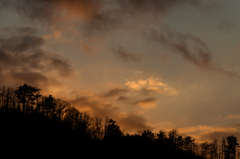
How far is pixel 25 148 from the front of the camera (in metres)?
60.8

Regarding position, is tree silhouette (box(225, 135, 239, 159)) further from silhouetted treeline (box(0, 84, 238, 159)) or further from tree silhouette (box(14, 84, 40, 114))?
tree silhouette (box(14, 84, 40, 114))

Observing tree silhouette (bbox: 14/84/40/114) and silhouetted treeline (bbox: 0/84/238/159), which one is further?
tree silhouette (bbox: 14/84/40/114)

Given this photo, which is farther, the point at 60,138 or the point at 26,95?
the point at 26,95

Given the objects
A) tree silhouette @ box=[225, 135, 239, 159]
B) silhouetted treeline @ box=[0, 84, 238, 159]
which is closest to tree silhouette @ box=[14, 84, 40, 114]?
silhouetted treeline @ box=[0, 84, 238, 159]

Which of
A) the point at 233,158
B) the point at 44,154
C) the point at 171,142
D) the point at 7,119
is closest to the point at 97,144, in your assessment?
the point at 44,154

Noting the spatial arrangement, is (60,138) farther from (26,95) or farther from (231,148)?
(231,148)

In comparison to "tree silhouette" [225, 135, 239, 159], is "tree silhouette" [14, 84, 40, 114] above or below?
above

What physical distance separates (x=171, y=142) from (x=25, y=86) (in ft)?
257

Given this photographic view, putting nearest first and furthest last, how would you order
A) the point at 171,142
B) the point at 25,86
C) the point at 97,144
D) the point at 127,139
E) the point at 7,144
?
1. the point at 7,144
2. the point at 97,144
3. the point at 127,139
4. the point at 25,86
5. the point at 171,142

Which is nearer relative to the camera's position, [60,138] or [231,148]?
[60,138]

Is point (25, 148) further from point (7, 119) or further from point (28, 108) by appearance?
point (28, 108)

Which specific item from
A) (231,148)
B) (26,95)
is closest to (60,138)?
(26,95)

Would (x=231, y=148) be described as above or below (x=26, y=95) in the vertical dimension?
below

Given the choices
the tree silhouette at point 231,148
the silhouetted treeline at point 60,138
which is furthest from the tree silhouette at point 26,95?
the tree silhouette at point 231,148
